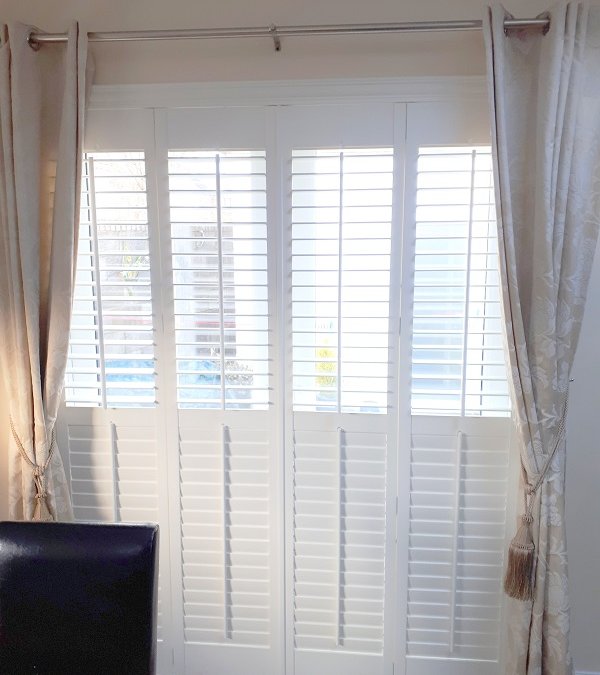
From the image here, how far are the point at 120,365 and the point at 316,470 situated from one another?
749 millimetres

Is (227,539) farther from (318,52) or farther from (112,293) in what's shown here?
(318,52)

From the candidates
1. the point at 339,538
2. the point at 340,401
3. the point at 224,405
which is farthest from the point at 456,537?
the point at 224,405

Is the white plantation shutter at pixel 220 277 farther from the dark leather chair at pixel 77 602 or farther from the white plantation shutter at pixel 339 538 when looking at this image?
the dark leather chair at pixel 77 602

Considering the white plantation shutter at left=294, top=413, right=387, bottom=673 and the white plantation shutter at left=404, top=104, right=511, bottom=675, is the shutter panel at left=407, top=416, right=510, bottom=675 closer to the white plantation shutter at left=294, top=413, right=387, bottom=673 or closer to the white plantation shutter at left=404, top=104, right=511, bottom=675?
the white plantation shutter at left=404, top=104, right=511, bottom=675

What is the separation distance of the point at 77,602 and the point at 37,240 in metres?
1.07

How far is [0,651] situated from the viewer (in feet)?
3.93

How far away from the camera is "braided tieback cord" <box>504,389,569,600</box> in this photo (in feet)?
5.29

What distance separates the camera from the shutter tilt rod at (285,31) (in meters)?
1.53

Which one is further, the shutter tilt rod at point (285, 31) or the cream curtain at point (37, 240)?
the cream curtain at point (37, 240)

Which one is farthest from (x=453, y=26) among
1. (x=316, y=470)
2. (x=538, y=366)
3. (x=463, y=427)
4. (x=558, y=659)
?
(x=558, y=659)

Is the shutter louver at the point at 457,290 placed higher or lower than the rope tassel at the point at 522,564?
higher

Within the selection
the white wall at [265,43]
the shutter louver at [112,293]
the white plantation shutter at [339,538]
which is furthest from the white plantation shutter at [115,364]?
the white plantation shutter at [339,538]

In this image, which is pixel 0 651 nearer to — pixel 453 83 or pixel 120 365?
pixel 120 365

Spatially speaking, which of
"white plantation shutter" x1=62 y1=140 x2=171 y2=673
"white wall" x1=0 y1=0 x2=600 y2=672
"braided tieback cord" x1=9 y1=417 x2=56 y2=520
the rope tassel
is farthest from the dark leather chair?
"white wall" x1=0 y1=0 x2=600 y2=672
